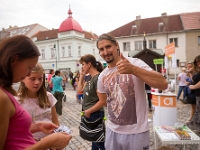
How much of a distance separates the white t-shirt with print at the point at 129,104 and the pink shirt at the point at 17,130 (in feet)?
3.81

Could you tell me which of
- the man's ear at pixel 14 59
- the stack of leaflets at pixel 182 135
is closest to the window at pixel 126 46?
the stack of leaflets at pixel 182 135

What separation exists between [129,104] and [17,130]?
1251 millimetres

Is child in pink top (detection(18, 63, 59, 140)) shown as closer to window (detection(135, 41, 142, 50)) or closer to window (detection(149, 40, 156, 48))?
window (detection(135, 41, 142, 50))

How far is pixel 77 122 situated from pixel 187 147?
12.3 ft

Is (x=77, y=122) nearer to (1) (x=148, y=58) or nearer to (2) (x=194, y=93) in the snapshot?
(2) (x=194, y=93)

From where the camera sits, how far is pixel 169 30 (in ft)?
102

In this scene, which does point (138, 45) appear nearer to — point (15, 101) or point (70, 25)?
point (70, 25)

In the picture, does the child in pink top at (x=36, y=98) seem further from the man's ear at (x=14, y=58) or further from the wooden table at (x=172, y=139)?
the wooden table at (x=172, y=139)

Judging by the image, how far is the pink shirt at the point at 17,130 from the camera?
1006 mm

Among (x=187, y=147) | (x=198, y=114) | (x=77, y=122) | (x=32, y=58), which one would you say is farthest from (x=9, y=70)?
(x=77, y=122)

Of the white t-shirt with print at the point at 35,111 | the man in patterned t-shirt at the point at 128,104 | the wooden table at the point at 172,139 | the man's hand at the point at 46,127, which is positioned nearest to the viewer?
the man's hand at the point at 46,127

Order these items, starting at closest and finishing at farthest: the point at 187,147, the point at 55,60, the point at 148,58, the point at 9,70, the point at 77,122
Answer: the point at 9,70 → the point at 187,147 → the point at 77,122 → the point at 148,58 → the point at 55,60

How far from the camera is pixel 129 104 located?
6.56 ft

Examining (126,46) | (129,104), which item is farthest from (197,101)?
(126,46)
